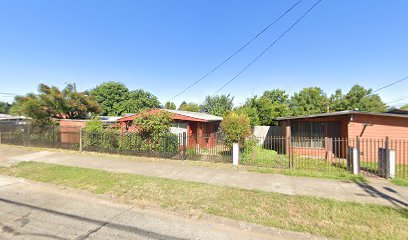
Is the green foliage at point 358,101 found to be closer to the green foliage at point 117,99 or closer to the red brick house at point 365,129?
the red brick house at point 365,129

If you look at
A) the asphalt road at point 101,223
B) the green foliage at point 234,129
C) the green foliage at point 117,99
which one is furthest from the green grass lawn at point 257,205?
the green foliage at point 117,99

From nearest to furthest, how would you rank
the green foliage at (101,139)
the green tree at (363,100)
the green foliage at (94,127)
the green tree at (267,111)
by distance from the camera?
the green foliage at (101,139) → the green foliage at (94,127) → the green tree at (267,111) → the green tree at (363,100)

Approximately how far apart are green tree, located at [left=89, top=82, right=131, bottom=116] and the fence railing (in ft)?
71.6

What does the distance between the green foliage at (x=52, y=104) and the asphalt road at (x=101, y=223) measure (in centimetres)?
1283

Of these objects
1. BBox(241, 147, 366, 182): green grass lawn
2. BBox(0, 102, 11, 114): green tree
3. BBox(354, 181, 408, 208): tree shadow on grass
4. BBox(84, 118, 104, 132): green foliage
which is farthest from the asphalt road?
BBox(0, 102, 11, 114): green tree

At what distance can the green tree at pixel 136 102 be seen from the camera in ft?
114

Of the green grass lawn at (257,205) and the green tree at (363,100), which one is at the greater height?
the green tree at (363,100)

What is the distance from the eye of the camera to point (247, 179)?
686 centimetres

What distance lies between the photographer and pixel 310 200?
4973 mm

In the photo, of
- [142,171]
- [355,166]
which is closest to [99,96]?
[142,171]

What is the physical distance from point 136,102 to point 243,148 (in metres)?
28.7

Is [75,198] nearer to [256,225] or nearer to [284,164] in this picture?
[256,225]

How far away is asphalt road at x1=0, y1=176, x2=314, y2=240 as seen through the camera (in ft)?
11.7

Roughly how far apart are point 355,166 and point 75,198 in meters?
9.47
